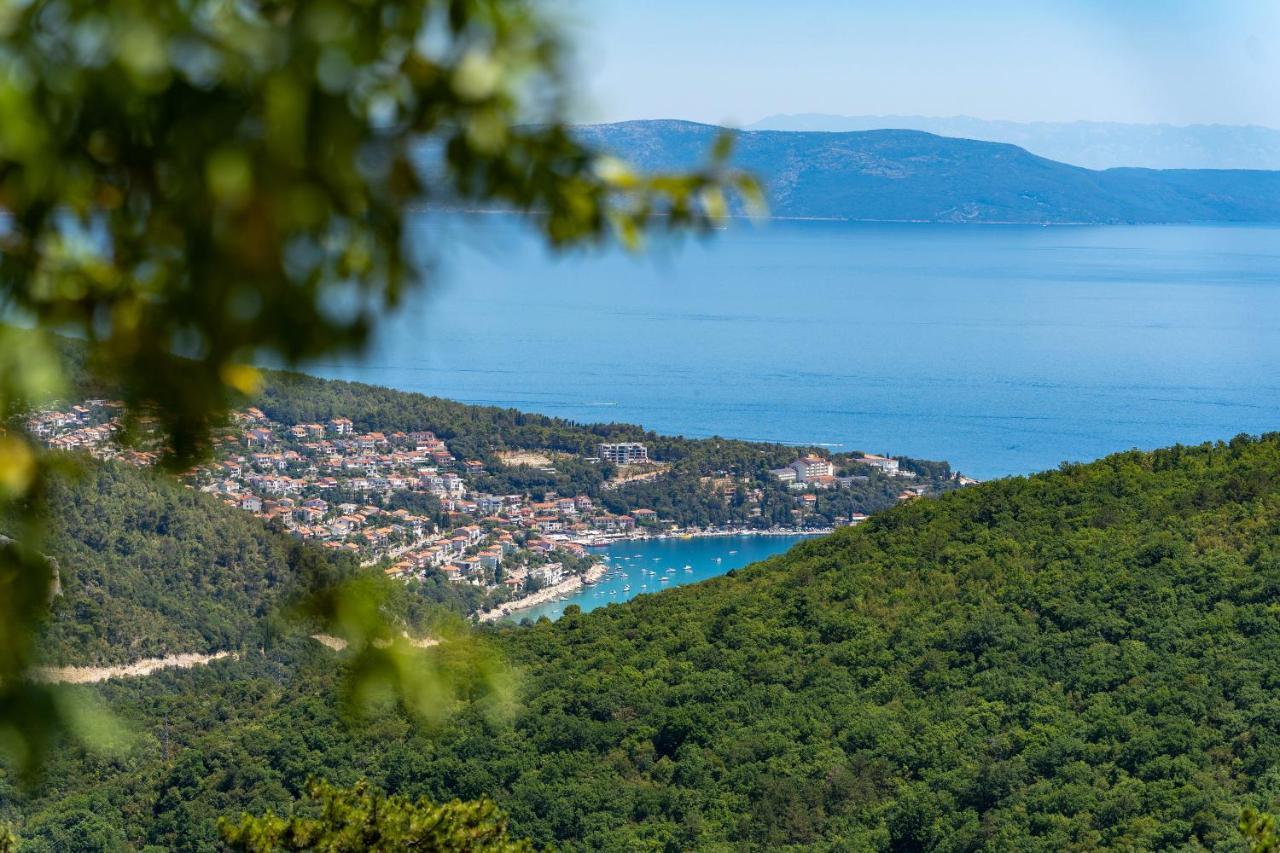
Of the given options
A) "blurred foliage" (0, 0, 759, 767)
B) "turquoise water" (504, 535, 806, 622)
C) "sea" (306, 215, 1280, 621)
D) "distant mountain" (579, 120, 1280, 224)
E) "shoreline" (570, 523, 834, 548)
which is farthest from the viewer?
"distant mountain" (579, 120, 1280, 224)

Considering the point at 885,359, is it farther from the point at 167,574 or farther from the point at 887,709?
the point at 887,709

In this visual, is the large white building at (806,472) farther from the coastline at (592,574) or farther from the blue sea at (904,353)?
the blue sea at (904,353)

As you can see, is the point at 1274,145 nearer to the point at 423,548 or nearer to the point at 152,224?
the point at 423,548

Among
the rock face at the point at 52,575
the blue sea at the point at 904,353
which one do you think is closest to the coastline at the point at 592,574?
the blue sea at the point at 904,353

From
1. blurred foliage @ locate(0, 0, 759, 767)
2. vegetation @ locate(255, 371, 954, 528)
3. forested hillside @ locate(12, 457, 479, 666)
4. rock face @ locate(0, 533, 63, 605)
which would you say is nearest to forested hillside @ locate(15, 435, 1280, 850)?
forested hillside @ locate(12, 457, 479, 666)

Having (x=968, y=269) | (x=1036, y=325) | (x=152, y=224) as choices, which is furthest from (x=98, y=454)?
(x=968, y=269)

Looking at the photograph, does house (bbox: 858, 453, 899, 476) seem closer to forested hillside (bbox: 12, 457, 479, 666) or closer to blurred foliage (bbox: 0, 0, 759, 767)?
forested hillside (bbox: 12, 457, 479, 666)

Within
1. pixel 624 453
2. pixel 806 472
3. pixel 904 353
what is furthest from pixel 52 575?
pixel 904 353
